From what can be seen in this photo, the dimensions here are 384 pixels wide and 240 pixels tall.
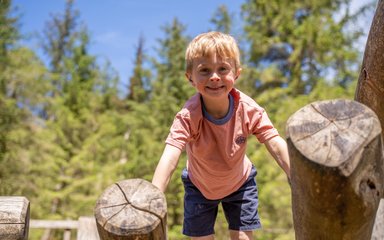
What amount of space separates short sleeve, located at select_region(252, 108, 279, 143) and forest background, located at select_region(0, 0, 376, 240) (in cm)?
889

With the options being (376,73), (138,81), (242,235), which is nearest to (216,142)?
(242,235)

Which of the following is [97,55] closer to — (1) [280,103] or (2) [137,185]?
(1) [280,103]

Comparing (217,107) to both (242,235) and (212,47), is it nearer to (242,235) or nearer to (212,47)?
(212,47)

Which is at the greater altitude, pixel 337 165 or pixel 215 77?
pixel 215 77

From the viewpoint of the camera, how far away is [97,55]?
54.7ft

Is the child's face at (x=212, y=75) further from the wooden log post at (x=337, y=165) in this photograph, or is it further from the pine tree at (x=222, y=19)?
the pine tree at (x=222, y=19)

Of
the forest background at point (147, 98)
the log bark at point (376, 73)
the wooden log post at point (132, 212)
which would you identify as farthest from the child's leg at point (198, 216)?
the forest background at point (147, 98)

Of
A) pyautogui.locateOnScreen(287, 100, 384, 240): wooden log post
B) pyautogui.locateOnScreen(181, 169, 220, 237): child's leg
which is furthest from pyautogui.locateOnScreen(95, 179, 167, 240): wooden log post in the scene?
pyautogui.locateOnScreen(181, 169, 220, 237): child's leg

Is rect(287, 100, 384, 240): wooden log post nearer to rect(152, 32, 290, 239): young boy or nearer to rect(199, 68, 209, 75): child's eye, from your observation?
rect(152, 32, 290, 239): young boy

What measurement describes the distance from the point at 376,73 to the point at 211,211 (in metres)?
1.33

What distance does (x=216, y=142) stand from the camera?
2420 mm

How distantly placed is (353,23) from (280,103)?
3.67m

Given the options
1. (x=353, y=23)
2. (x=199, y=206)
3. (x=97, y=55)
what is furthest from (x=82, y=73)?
(x=199, y=206)

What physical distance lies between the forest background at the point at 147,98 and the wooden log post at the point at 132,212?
9817 mm
